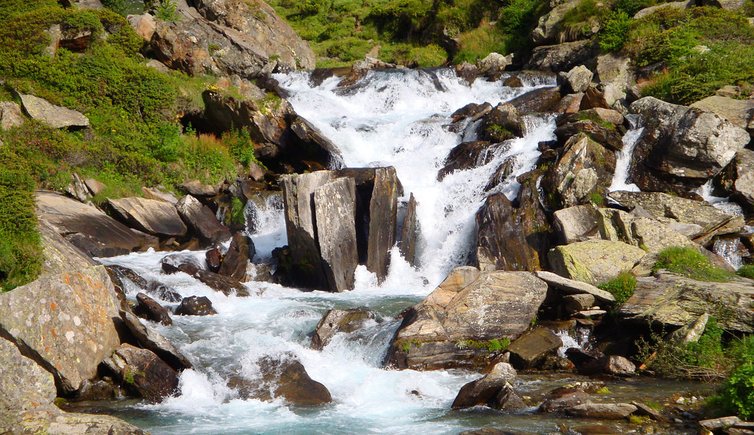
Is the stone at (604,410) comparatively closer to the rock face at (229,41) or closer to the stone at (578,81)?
the stone at (578,81)

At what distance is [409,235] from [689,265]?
298 inches

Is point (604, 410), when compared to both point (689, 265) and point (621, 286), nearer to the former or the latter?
point (621, 286)

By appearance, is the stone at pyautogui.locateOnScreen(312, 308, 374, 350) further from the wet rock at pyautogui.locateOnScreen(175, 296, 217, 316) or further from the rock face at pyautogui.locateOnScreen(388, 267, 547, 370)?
the wet rock at pyautogui.locateOnScreen(175, 296, 217, 316)

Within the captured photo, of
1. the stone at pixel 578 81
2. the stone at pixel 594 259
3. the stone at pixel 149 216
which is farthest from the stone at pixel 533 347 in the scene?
the stone at pixel 578 81

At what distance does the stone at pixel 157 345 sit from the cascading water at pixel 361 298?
1.01ft

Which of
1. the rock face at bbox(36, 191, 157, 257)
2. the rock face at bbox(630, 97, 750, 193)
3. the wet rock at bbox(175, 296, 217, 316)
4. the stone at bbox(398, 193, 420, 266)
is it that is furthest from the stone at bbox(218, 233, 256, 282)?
the rock face at bbox(630, 97, 750, 193)

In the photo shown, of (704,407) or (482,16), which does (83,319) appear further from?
(482,16)

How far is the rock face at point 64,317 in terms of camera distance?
423 inches

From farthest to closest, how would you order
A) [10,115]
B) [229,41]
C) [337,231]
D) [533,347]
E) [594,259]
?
[229,41] → [10,115] → [337,231] → [594,259] → [533,347]

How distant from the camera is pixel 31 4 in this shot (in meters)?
28.0

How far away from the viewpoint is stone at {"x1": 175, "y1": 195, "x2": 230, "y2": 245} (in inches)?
824

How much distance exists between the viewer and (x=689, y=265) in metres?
15.1

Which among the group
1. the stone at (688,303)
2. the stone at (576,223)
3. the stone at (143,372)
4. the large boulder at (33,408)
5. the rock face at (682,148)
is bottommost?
the stone at (143,372)

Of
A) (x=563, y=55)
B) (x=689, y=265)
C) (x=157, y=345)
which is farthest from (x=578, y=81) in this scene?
(x=157, y=345)
